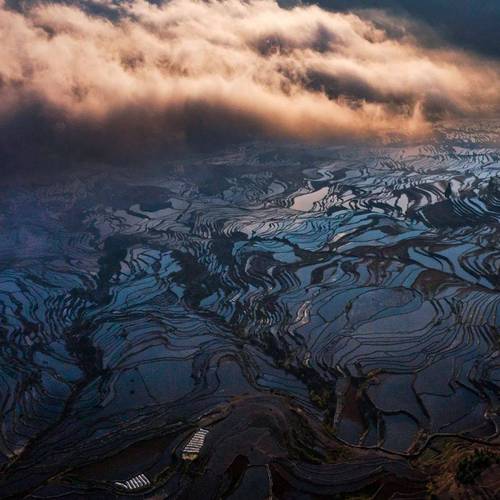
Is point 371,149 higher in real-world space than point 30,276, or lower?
higher

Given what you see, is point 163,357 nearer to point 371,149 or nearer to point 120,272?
point 120,272

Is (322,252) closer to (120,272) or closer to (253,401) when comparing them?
(120,272)

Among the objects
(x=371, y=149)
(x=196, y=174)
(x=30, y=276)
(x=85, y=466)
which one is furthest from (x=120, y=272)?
(x=371, y=149)

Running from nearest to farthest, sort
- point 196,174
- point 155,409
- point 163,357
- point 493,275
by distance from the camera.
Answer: point 155,409
point 163,357
point 493,275
point 196,174

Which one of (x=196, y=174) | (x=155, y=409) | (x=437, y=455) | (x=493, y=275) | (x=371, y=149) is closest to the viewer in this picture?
(x=437, y=455)

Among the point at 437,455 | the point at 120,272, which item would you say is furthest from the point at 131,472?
the point at 120,272

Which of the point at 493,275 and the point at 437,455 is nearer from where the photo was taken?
the point at 437,455
